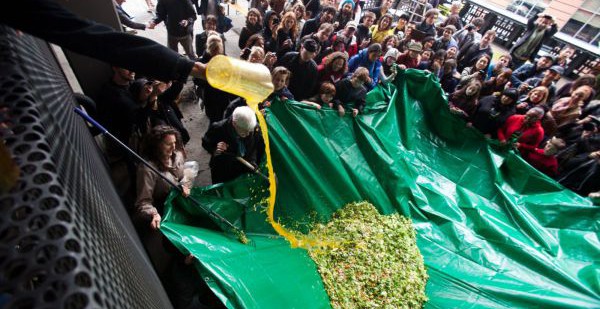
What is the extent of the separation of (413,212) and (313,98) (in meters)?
1.78

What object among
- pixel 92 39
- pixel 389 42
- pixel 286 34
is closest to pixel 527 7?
pixel 389 42

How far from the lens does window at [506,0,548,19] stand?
1166cm

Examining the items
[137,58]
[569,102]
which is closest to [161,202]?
[137,58]

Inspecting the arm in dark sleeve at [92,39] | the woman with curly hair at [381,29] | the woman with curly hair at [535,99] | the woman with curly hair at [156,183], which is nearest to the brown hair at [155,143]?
the woman with curly hair at [156,183]

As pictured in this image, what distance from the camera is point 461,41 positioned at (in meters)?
6.36

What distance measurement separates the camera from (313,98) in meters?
3.47

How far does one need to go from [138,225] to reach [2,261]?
2.00 meters

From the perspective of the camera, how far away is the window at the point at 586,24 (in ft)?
34.5

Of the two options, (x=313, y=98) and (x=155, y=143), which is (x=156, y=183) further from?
(x=313, y=98)

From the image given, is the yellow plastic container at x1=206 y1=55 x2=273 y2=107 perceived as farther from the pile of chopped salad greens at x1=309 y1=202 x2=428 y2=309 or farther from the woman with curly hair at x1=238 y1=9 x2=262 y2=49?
the woman with curly hair at x1=238 y1=9 x2=262 y2=49

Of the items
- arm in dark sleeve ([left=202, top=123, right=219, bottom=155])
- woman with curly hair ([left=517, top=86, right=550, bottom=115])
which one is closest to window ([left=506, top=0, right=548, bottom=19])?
woman with curly hair ([left=517, top=86, right=550, bottom=115])

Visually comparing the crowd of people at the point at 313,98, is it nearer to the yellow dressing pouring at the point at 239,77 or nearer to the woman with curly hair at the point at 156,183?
the woman with curly hair at the point at 156,183

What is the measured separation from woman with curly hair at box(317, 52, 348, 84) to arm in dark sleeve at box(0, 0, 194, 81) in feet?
9.78

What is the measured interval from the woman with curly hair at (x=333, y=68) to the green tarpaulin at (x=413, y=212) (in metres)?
0.57
